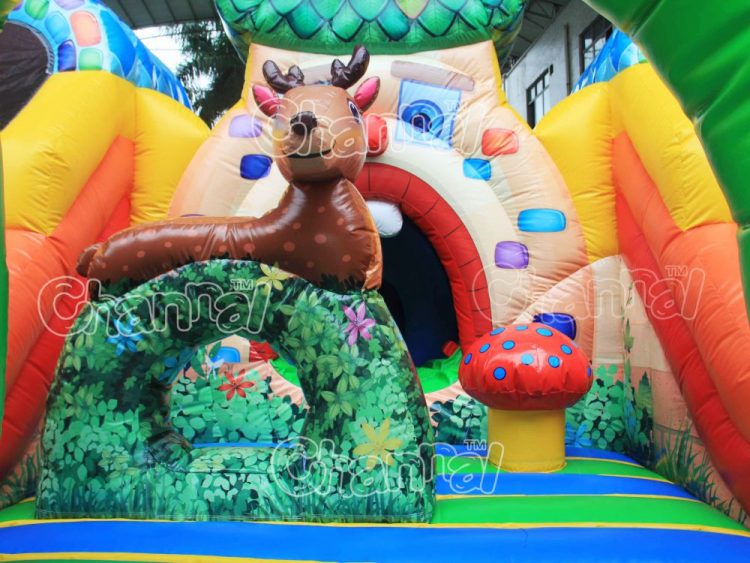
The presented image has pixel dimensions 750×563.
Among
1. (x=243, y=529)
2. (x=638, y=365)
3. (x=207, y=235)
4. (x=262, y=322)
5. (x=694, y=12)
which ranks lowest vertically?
(x=243, y=529)

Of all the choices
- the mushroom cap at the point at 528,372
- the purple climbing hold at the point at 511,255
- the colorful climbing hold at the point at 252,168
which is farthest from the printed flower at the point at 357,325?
the colorful climbing hold at the point at 252,168

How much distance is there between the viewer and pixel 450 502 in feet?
5.35

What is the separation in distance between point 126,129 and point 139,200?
254 mm

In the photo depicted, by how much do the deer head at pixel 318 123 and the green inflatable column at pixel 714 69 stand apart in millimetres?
790

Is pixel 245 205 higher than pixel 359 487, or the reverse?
pixel 245 205

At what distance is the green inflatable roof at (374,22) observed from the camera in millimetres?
2473

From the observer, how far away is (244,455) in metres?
1.59

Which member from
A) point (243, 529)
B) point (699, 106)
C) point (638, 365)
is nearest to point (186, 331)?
point (243, 529)

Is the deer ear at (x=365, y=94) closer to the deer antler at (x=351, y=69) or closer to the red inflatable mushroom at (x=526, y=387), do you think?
the deer antler at (x=351, y=69)

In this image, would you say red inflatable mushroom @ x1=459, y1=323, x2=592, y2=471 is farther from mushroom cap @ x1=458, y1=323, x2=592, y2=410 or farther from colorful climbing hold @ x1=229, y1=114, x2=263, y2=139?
colorful climbing hold @ x1=229, y1=114, x2=263, y2=139

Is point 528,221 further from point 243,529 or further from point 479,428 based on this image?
point 243,529

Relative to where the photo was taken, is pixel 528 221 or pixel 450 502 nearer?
pixel 450 502

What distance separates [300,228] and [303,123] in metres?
0.24

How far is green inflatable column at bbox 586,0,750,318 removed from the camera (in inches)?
28.4
